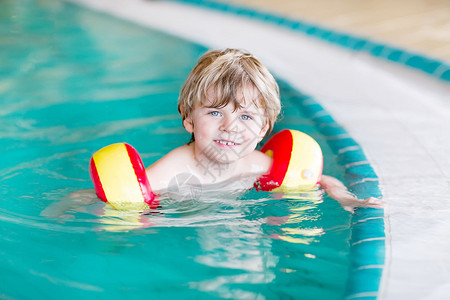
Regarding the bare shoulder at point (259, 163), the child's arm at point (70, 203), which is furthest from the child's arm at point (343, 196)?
the child's arm at point (70, 203)

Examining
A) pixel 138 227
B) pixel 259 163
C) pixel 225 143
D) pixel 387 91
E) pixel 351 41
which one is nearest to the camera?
pixel 138 227

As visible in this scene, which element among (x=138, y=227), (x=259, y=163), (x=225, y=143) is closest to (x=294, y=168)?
(x=259, y=163)

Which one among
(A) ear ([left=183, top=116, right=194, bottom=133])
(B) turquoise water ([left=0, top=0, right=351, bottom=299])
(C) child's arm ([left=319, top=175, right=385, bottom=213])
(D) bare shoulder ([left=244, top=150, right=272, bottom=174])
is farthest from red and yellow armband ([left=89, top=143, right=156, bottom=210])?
(C) child's arm ([left=319, top=175, right=385, bottom=213])

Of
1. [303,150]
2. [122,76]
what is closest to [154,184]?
[303,150]

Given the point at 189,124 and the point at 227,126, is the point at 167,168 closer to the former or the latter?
the point at 189,124

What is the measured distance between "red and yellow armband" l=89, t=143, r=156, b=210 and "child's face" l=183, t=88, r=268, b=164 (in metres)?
0.29

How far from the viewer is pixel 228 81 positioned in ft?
7.76

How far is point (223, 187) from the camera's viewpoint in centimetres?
266

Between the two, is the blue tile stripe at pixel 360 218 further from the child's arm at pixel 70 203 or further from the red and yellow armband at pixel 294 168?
the child's arm at pixel 70 203

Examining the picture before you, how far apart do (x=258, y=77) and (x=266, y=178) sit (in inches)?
19.7

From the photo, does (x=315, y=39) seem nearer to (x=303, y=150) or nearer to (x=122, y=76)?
(x=122, y=76)

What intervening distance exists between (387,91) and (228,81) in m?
1.95

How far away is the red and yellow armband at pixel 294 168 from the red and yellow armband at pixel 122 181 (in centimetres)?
56

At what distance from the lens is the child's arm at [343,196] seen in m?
2.43
